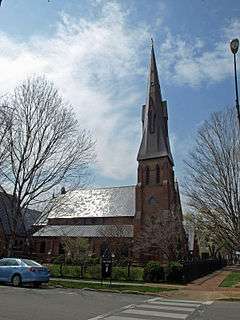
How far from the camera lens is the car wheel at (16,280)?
18375 millimetres

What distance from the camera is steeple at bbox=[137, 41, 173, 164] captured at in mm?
55000

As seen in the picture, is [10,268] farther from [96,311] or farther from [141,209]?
[141,209]

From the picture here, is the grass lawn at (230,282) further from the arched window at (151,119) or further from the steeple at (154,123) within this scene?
the arched window at (151,119)

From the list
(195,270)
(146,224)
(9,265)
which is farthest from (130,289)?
(146,224)

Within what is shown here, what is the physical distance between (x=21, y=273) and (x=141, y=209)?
3555 cm

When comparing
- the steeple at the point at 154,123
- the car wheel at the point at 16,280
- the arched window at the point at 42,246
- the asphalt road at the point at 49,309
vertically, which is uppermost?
the steeple at the point at 154,123

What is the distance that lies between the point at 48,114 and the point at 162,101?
34.7m

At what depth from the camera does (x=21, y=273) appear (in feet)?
60.4

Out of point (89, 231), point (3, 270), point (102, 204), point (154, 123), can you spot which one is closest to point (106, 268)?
point (3, 270)

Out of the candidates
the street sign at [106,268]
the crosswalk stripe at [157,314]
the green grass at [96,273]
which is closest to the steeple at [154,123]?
the green grass at [96,273]

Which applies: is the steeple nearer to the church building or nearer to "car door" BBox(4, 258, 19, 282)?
the church building

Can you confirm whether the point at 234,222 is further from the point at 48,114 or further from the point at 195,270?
the point at 48,114

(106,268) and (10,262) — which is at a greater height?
(10,262)

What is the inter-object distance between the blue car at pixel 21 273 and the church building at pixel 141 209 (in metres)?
27.6
